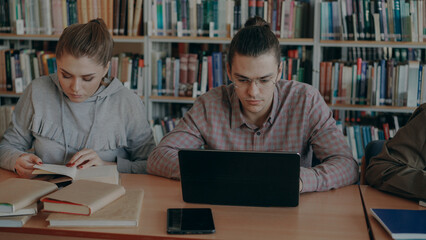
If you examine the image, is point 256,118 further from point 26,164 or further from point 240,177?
point 26,164

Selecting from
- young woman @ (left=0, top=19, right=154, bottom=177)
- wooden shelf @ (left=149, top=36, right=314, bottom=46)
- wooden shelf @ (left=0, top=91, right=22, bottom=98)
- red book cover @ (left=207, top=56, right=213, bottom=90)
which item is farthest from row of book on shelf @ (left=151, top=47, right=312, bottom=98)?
young woman @ (left=0, top=19, right=154, bottom=177)

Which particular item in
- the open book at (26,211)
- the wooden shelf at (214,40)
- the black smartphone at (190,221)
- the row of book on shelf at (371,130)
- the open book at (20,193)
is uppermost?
the wooden shelf at (214,40)

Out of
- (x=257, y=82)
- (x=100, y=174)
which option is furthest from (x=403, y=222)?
(x=100, y=174)

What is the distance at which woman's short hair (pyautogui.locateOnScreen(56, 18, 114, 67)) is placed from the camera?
1.84 meters

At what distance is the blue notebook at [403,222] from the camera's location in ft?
3.99

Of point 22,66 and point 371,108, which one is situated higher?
point 22,66

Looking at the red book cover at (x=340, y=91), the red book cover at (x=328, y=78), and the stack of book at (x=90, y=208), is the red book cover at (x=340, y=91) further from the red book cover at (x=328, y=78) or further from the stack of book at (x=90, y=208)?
the stack of book at (x=90, y=208)

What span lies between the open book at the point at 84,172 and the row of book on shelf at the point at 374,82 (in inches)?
71.0

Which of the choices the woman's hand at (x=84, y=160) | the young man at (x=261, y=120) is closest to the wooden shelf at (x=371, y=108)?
the young man at (x=261, y=120)

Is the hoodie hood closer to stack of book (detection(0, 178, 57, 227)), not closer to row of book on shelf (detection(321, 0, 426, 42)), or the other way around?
stack of book (detection(0, 178, 57, 227))

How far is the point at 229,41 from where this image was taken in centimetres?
316

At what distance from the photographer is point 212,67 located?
10.6 ft

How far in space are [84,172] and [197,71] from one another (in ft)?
5.53

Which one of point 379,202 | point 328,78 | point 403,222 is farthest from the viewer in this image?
point 328,78
